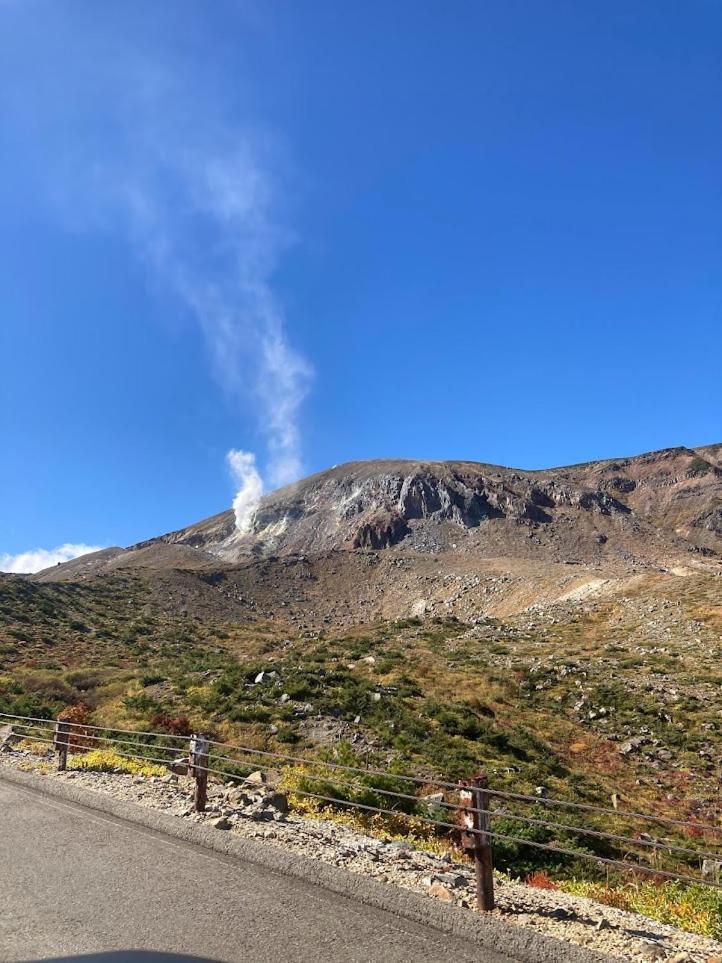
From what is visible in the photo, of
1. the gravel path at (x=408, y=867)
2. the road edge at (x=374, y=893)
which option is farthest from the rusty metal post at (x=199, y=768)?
the road edge at (x=374, y=893)

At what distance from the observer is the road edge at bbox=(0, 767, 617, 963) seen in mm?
5625

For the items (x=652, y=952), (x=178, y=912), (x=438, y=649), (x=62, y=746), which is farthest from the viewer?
(x=438, y=649)

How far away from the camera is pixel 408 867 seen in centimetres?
778

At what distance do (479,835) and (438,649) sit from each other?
34.3 m

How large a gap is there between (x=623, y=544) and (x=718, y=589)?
64.2 meters

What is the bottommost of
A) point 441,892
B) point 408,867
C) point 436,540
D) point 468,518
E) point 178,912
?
point 408,867

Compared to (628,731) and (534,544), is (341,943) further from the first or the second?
(534,544)

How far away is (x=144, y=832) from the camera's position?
9.25 meters

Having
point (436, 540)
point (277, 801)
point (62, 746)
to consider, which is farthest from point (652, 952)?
point (436, 540)

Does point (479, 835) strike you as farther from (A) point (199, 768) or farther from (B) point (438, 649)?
(B) point (438, 649)

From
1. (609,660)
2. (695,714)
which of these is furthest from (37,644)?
(695,714)

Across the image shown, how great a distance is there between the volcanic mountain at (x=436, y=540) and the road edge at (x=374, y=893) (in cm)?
Result: 5453

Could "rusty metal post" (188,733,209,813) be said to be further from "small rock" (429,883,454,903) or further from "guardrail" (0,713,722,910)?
"small rock" (429,883,454,903)

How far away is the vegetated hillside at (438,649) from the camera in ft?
65.1
